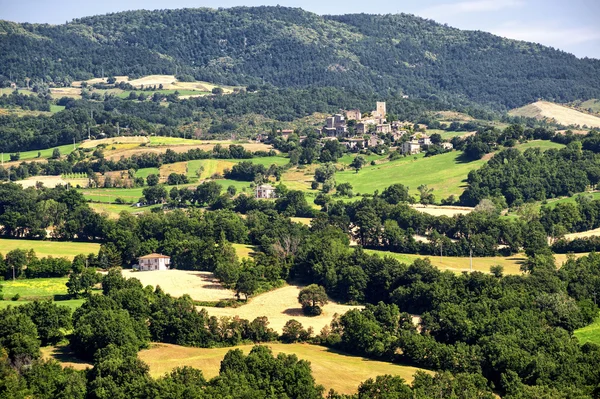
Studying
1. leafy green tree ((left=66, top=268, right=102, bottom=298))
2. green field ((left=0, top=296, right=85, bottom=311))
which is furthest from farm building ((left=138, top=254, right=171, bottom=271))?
green field ((left=0, top=296, right=85, bottom=311))

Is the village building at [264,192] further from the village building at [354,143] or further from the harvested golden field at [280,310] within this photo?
the harvested golden field at [280,310]

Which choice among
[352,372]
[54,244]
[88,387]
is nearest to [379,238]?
[54,244]

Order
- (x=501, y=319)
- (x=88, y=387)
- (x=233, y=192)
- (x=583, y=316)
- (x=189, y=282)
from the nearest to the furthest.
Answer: (x=88, y=387) < (x=501, y=319) < (x=583, y=316) < (x=189, y=282) < (x=233, y=192)

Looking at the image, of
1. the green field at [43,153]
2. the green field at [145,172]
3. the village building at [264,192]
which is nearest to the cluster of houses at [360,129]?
the green field at [145,172]

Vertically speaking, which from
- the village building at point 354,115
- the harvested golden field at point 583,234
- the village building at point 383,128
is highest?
the village building at point 354,115

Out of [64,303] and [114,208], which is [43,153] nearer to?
[114,208]

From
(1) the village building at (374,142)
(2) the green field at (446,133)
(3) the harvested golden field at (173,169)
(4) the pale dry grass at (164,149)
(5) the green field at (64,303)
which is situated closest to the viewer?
(5) the green field at (64,303)

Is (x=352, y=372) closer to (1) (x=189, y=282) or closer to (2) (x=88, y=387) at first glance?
(2) (x=88, y=387)
